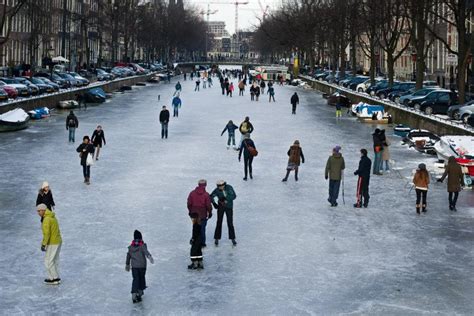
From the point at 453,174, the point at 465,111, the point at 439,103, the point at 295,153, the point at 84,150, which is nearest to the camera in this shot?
the point at 453,174

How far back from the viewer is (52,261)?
12.4 meters

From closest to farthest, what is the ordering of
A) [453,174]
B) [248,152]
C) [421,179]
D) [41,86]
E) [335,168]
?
[421,179] → [453,174] → [335,168] → [248,152] → [41,86]

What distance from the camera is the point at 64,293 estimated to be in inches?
476

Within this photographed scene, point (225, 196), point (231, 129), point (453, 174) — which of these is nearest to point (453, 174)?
point (453, 174)

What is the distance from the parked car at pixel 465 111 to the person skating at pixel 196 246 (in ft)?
82.2

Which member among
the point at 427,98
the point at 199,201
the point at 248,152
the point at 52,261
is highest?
the point at 427,98

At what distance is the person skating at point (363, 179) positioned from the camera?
1895 centimetres

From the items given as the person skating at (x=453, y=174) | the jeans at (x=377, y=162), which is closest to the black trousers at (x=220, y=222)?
the person skating at (x=453, y=174)

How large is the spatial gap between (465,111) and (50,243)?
27.8 metres

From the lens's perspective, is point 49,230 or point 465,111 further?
point 465,111

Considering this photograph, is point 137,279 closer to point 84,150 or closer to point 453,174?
point 453,174

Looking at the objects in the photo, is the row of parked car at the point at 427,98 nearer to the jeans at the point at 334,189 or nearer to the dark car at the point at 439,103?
the dark car at the point at 439,103

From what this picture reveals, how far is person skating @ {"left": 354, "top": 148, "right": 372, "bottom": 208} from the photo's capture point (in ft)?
62.2

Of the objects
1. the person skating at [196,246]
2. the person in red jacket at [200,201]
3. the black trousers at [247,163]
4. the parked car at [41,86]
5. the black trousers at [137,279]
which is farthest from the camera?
the parked car at [41,86]
